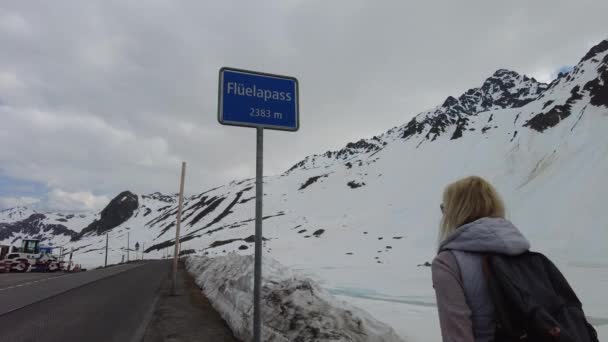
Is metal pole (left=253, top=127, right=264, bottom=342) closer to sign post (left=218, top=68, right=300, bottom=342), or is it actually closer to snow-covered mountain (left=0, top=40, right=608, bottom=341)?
sign post (left=218, top=68, right=300, bottom=342)

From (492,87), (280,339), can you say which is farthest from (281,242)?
(492,87)

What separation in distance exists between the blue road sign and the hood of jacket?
6.91 feet

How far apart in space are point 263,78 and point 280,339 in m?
3.47

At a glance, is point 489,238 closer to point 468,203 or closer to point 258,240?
point 468,203

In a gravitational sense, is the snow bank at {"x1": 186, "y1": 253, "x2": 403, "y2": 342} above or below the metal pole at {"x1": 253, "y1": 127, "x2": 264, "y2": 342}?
below

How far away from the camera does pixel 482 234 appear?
187 centimetres

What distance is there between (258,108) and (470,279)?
2.45m

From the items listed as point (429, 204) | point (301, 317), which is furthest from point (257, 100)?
point (429, 204)

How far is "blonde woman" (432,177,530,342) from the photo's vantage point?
178 centimetres

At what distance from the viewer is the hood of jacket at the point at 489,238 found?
1.81 m

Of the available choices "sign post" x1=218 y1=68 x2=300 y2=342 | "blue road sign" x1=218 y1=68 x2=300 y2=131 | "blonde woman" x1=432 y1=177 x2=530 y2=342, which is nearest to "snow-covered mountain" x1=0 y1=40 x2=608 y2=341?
"sign post" x1=218 y1=68 x2=300 y2=342

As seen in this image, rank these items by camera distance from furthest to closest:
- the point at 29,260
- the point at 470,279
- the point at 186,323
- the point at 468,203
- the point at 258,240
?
1. the point at 29,260
2. the point at 186,323
3. the point at 258,240
4. the point at 468,203
5. the point at 470,279

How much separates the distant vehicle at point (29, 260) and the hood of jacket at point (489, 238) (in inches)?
1541

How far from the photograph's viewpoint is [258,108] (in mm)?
3561
